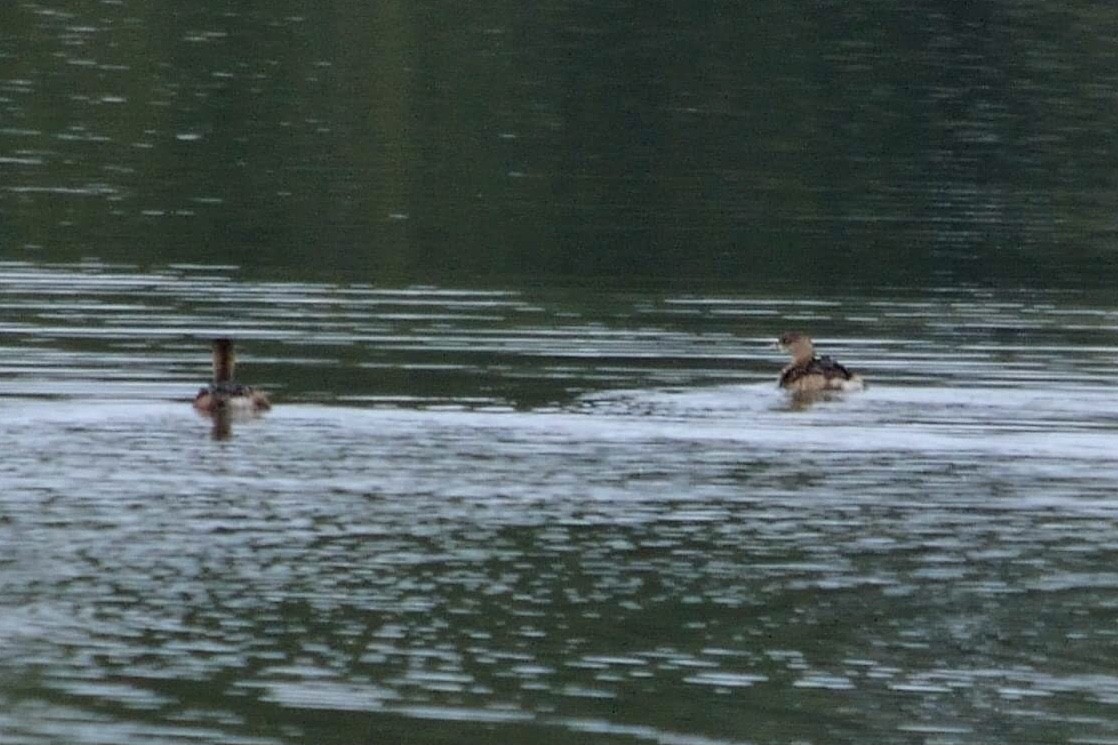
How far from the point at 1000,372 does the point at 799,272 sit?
412 inches

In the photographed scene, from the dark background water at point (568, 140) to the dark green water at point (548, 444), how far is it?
23 centimetres

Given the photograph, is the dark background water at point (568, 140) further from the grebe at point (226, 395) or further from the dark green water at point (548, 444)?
the grebe at point (226, 395)

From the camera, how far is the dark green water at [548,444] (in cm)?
1702

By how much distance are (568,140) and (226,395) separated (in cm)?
3632

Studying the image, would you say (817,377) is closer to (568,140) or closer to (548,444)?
(548,444)

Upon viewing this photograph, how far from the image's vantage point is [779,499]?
73.0ft

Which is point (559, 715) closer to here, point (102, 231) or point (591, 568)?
point (591, 568)

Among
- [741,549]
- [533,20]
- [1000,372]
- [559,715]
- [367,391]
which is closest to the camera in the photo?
[559,715]

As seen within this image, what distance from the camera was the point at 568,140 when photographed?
6116 centimetres

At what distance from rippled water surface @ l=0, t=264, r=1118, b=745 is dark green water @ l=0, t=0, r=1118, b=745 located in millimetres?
48

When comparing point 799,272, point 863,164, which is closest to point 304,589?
point 799,272

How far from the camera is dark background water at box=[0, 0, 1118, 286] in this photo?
4134 centimetres

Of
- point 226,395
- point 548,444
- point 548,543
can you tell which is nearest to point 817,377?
point 548,444

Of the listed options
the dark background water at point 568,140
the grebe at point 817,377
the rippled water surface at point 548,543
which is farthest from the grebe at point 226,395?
the dark background water at point 568,140
